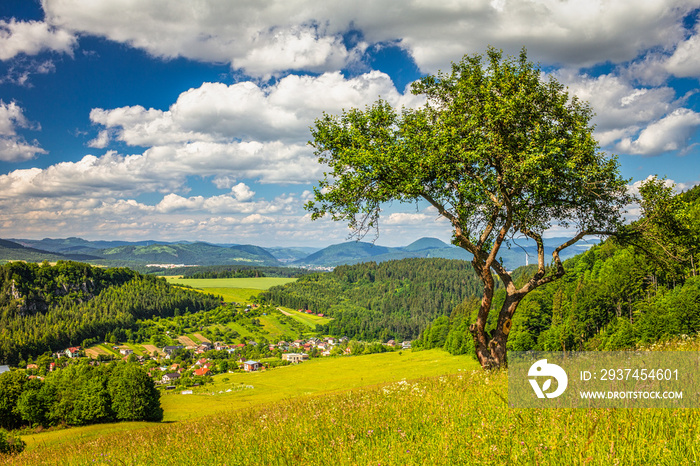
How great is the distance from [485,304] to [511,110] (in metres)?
6.99

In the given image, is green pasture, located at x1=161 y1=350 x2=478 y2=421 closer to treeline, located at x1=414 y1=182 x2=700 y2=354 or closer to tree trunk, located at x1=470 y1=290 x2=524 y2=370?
treeline, located at x1=414 y1=182 x2=700 y2=354

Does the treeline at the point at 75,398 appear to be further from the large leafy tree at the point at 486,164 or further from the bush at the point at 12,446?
the large leafy tree at the point at 486,164

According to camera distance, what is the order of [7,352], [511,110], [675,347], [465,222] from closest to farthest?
[675,347], [511,110], [465,222], [7,352]

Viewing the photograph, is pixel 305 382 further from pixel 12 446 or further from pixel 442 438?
pixel 442 438

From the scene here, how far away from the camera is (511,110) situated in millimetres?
12945

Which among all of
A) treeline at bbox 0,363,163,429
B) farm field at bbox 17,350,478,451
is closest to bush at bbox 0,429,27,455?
farm field at bbox 17,350,478,451

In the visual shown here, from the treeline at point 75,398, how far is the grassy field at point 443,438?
241ft

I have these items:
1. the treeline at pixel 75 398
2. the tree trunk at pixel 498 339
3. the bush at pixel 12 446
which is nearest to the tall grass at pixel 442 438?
the tree trunk at pixel 498 339

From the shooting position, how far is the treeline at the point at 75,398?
211 feet

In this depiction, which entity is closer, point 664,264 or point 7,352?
point 664,264

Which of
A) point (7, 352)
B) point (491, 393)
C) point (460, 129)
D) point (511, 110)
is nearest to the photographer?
point (491, 393)

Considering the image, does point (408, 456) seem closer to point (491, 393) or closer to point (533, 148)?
point (491, 393)

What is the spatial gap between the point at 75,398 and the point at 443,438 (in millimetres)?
83204

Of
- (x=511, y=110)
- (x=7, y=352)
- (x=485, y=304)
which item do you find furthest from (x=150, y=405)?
(x=7, y=352)
